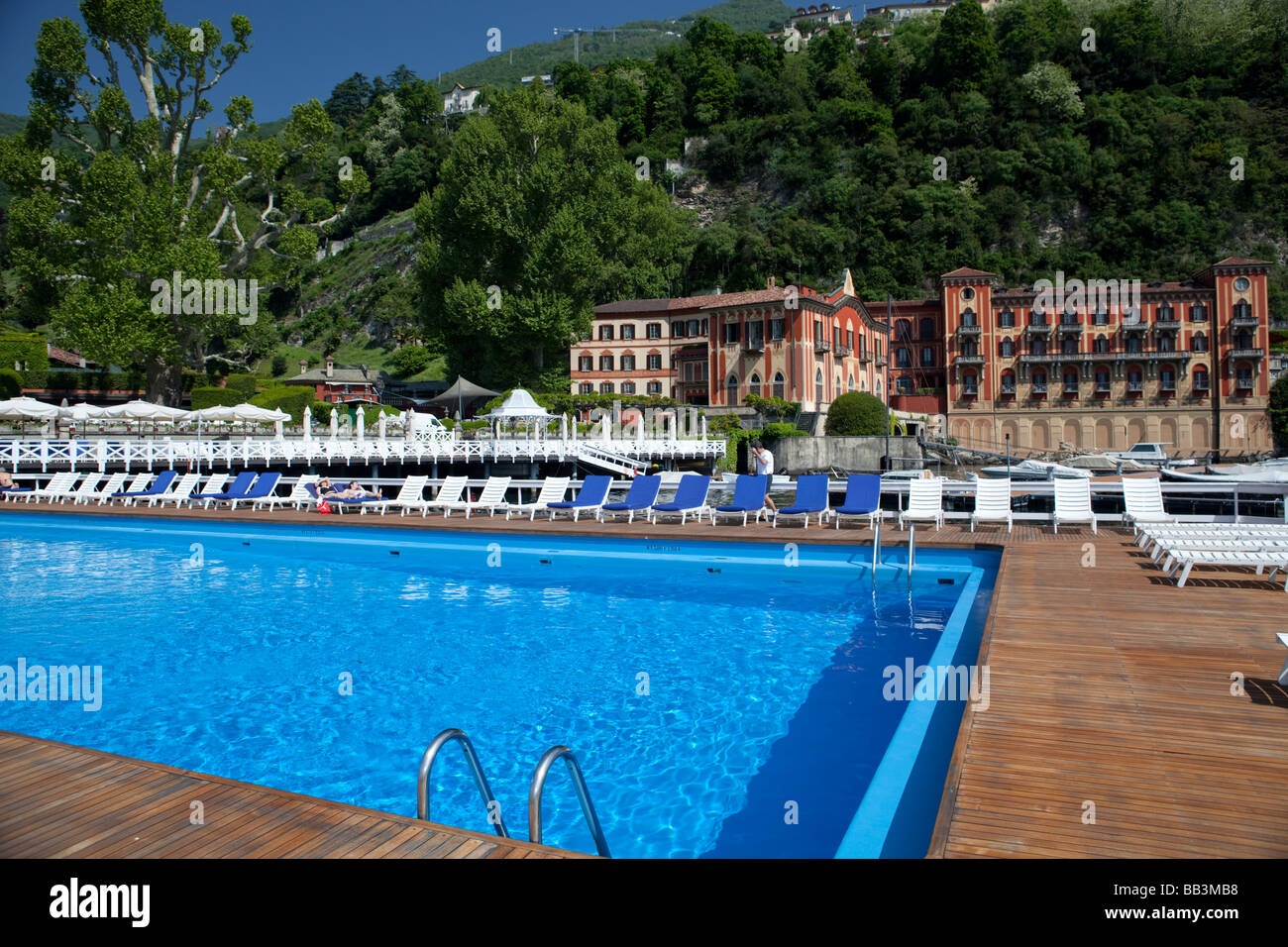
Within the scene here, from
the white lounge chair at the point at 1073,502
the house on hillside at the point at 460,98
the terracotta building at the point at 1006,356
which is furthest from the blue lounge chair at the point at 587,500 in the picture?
the house on hillside at the point at 460,98

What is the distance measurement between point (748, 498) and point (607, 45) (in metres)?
176

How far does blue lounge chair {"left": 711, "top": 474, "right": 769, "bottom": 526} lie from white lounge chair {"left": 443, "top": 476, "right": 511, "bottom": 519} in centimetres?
503

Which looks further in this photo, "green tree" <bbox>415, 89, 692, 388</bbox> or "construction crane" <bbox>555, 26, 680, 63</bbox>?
"construction crane" <bbox>555, 26, 680, 63</bbox>

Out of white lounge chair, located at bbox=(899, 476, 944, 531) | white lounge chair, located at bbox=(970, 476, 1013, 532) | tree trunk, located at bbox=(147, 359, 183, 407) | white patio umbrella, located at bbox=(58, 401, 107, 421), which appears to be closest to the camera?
white lounge chair, located at bbox=(970, 476, 1013, 532)

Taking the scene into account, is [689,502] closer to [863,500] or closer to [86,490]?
[863,500]

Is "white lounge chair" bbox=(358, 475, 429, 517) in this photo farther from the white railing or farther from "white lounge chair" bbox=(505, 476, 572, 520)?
the white railing

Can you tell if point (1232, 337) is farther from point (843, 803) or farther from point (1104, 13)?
point (843, 803)

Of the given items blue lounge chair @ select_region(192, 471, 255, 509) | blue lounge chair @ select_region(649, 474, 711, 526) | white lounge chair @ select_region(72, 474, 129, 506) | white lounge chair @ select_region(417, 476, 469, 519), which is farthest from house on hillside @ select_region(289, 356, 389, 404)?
blue lounge chair @ select_region(649, 474, 711, 526)

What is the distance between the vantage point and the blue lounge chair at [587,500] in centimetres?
1655

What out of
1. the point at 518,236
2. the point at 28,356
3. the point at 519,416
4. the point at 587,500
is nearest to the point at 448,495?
the point at 587,500

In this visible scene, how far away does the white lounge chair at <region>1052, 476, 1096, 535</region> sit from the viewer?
13055mm

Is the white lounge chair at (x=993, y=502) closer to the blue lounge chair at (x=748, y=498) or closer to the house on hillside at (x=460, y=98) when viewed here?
the blue lounge chair at (x=748, y=498)

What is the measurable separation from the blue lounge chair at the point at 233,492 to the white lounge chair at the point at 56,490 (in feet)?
14.3

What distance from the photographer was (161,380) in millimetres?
36938
